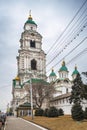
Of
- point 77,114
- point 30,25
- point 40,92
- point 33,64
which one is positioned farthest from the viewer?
point 30,25

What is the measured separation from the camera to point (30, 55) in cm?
8988

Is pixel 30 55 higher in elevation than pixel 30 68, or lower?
higher

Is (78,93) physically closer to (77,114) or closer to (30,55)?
(77,114)

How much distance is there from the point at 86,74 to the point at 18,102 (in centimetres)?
4636

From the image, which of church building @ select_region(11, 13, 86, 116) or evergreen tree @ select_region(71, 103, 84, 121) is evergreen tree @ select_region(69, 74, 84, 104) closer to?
evergreen tree @ select_region(71, 103, 84, 121)

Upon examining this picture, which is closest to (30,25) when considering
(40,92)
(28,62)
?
(28,62)

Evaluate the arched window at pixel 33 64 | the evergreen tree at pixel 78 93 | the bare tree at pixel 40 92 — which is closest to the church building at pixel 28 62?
the arched window at pixel 33 64

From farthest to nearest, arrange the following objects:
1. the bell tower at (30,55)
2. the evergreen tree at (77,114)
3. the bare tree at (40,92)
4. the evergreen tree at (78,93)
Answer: the bell tower at (30,55), the bare tree at (40,92), the evergreen tree at (78,93), the evergreen tree at (77,114)

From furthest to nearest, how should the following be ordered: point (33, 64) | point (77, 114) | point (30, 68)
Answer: point (33, 64), point (30, 68), point (77, 114)

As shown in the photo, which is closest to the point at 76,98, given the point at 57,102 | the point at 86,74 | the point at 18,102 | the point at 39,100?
the point at 86,74

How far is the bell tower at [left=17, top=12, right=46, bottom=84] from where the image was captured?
87.4m

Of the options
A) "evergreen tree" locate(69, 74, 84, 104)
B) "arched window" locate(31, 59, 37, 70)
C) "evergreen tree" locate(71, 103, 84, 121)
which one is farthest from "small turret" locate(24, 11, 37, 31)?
"evergreen tree" locate(71, 103, 84, 121)

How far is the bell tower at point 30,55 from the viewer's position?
8738 centimetres

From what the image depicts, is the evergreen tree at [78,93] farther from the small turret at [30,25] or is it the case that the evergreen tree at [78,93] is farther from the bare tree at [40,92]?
the small turret at [30,25]
